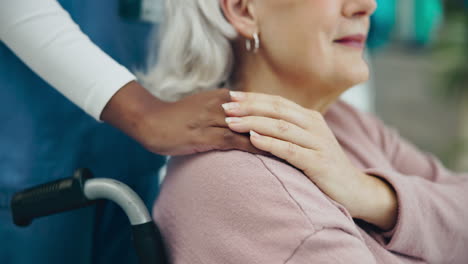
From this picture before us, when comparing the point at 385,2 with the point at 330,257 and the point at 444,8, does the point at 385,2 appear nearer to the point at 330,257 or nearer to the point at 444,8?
the point at 330,257

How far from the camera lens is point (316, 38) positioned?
36.8 inches

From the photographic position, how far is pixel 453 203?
96 cm

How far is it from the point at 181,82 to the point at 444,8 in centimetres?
275

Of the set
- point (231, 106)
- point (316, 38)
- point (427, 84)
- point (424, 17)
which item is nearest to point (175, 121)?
point (231, 106)

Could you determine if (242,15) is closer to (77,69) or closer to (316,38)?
(316,38)

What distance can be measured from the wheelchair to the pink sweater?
0.17ft

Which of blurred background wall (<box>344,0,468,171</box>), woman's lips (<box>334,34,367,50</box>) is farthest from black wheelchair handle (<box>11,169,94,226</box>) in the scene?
blurred background wall (<box>344,0,468,171</box>)

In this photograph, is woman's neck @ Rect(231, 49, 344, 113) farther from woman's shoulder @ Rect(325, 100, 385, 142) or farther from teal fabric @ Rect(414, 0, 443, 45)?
teal fabric @ Rect(414, 0, 443, 45)

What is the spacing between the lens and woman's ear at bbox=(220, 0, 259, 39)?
972mm

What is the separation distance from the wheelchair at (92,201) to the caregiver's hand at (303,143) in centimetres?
21

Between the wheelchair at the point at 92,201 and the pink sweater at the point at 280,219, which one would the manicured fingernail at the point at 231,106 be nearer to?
the pink sweater at the point at 280,219

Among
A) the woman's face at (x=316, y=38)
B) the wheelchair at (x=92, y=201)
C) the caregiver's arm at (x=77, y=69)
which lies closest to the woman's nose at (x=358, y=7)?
the woman's face at (x=316, y=38)

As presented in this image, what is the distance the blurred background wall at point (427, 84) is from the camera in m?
3.15

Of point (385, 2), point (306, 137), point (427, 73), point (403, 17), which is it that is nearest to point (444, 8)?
point (403, 17)
